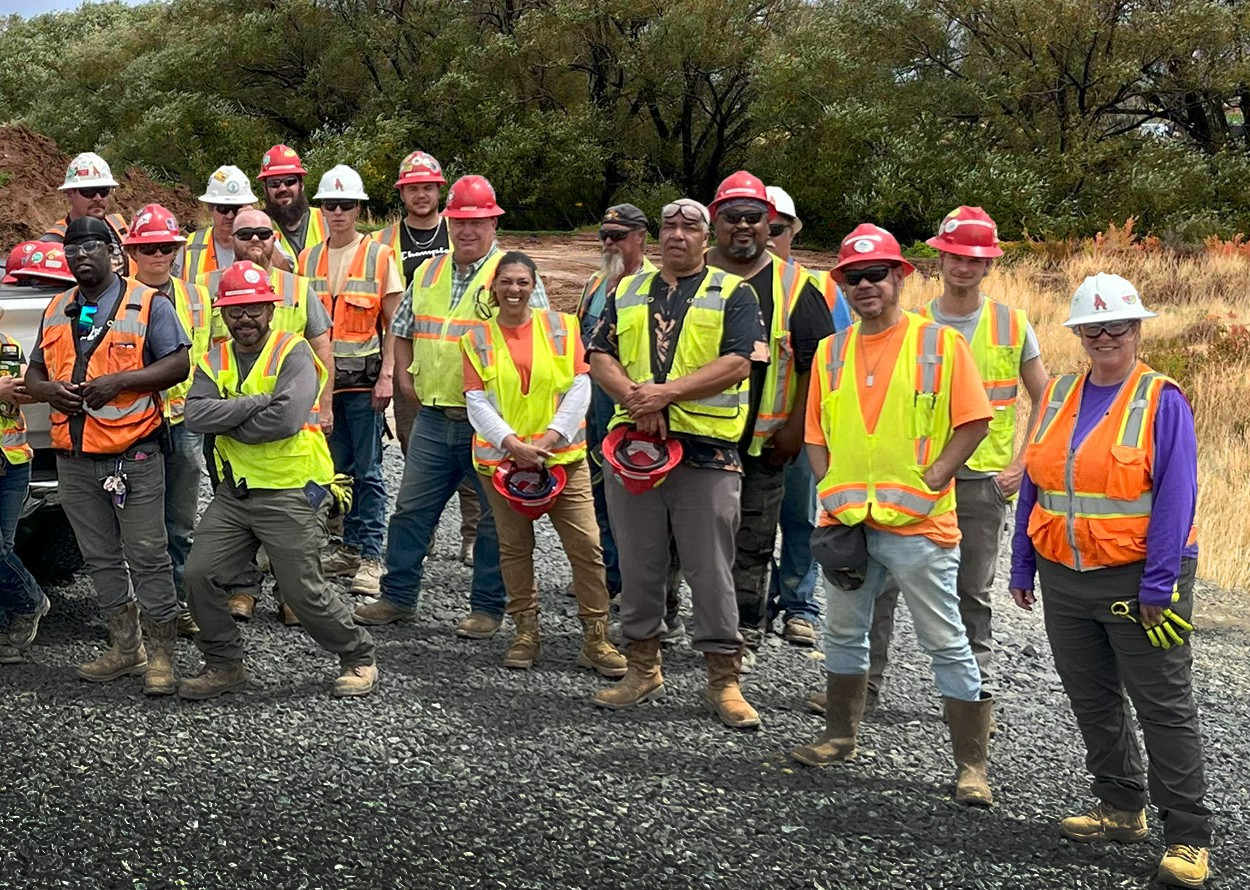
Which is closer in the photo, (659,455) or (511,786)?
(511,786)

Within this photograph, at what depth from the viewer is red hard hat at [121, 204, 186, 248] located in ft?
21.3

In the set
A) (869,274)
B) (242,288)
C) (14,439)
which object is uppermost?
(869,274)

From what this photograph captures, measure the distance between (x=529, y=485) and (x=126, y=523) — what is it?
172 cm

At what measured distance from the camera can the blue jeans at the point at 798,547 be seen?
6820mm

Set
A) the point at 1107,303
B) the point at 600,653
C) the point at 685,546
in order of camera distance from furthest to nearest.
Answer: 1. the point at 600,653
2. the point at 685,546
3. the point at 1107,303

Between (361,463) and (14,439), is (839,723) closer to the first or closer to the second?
(361,463)

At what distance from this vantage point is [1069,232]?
21891 millimetres

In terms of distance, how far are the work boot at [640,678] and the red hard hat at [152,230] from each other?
2846 mm

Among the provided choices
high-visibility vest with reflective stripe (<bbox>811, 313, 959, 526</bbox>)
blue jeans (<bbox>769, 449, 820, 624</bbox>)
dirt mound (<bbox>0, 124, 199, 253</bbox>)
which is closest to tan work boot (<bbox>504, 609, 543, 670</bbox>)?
blue jeans (<bbox>769, 449, 820, 624</bbox>)

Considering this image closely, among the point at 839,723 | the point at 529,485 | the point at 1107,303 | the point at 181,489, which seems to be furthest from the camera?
the point at 181,489

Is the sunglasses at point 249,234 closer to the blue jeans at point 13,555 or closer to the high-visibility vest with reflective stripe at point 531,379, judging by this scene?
the high-visibility vest with reflective stripe at point 531,379

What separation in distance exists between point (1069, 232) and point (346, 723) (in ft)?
61.4

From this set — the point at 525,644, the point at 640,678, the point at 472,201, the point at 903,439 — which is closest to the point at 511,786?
the point at 640,678

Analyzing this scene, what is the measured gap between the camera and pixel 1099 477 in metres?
4.62
